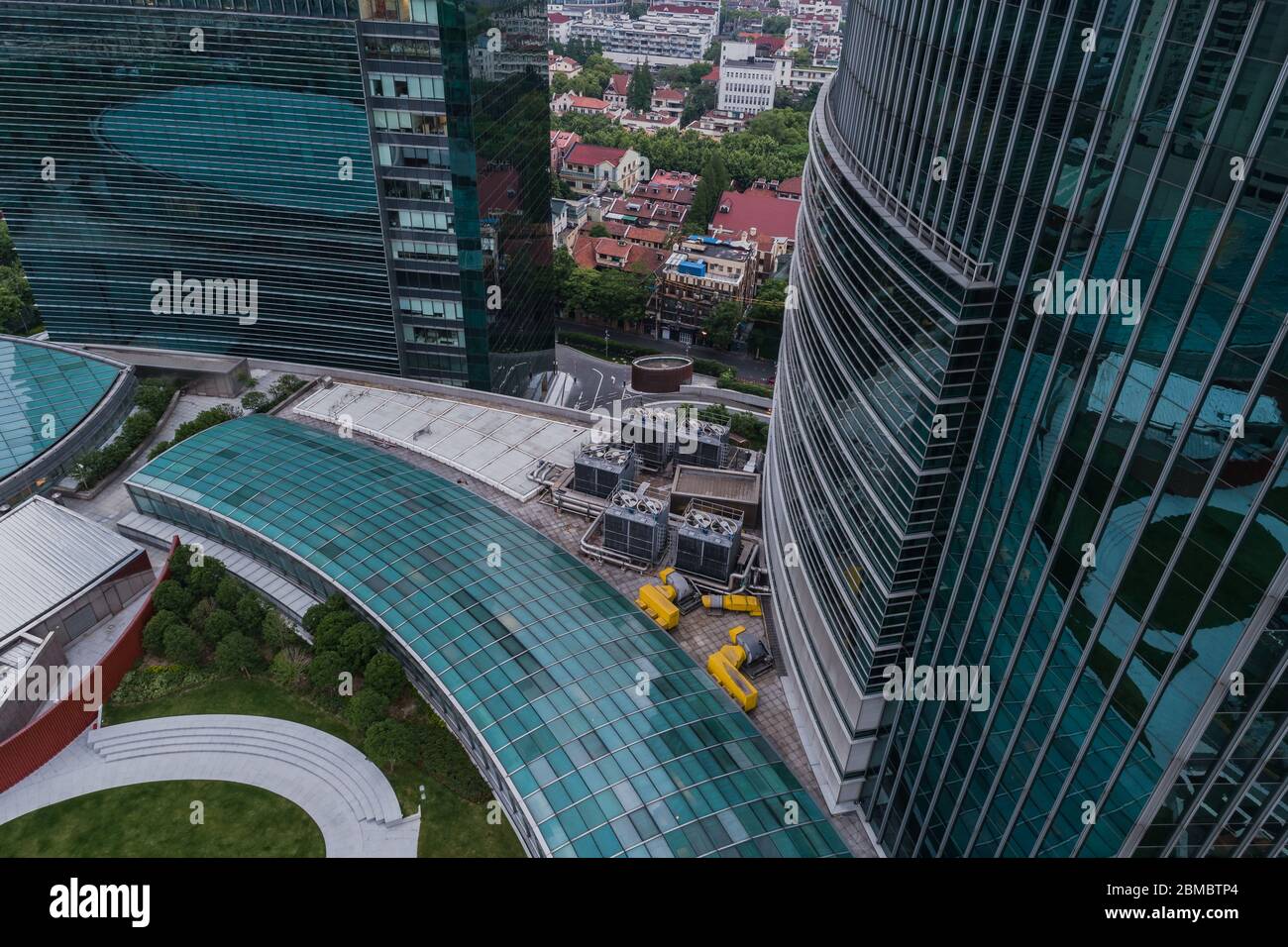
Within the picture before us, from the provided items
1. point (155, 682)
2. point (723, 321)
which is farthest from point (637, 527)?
point (723, 321)

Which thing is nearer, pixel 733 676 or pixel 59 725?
pixel 733 676

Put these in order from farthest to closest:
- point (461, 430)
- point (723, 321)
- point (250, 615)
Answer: point (723, 321) → point (461, 430) → point (250, 615)

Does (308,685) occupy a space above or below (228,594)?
below

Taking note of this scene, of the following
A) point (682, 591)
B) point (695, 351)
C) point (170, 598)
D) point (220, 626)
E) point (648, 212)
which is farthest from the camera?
point (648, 212)

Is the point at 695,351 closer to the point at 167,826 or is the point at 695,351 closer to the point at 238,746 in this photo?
the point at 238,746

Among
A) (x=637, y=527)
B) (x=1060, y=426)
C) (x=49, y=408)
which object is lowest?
(x=49, y=408)

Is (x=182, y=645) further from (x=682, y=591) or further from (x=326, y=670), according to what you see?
(x=682, y=591)

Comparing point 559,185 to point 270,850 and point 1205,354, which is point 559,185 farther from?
point 1205,354

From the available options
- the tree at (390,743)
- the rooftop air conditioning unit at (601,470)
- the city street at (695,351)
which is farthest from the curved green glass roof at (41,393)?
the city street at (695,351)
